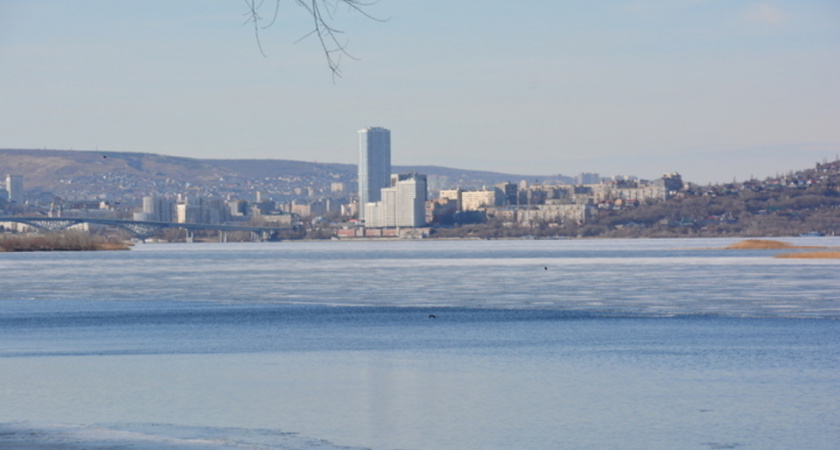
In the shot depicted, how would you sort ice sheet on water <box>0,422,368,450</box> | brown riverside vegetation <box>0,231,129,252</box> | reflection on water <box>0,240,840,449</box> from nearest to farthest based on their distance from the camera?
1. ice sheet on water <box>0,422,368,450</box>
2. reflection on water <box>0,240,840,449</box>
3. brown riverside vegetation <box>0,231,129,252</box>

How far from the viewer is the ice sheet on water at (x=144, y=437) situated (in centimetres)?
1416

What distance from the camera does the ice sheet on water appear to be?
1416 cm

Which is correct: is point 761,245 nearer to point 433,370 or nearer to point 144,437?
point 433,370

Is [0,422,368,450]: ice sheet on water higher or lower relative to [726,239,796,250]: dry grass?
lower

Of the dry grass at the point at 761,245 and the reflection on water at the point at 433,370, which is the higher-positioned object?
the dry grass at the point at 761,245

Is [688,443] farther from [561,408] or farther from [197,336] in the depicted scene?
[197,336]

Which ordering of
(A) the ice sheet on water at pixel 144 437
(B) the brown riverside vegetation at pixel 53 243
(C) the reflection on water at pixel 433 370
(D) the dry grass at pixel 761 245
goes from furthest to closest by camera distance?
1. (B) the brown riverside vegetation at pixel 53 243
2. (D) the dry grass at pixel 761 245
3. (C) the reflection on water at pixel 433 370
4. (A) the ice sheet on water at pixel 144 437

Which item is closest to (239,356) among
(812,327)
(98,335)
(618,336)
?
(98,335)

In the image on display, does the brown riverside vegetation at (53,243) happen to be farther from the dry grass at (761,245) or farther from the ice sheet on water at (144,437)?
the ice sheet on water at (144,437)

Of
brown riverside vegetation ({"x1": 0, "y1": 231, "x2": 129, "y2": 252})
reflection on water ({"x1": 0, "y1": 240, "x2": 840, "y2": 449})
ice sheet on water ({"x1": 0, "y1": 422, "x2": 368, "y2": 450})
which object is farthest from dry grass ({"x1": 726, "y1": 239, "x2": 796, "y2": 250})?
ice sheet on water ({"x1": 0, "y1": 422, "x2": 368, "y2": 450})

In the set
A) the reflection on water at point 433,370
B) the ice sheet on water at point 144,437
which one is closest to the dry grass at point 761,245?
the reflection on water at point 433,370

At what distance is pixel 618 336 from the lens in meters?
27.8

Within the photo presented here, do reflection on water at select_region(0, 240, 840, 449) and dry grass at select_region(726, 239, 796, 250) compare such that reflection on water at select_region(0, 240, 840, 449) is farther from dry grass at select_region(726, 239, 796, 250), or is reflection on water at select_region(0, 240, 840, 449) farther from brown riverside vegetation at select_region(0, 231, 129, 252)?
brown riverside vegetation at select_region(0, 231, 129, 252)

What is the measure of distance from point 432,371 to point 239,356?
5115 mm
